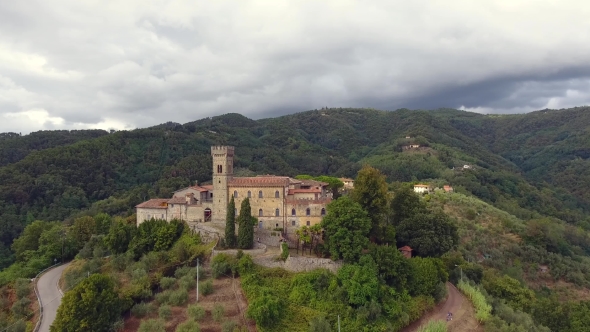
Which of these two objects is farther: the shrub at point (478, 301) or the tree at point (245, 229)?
the tree at point (245, 229)

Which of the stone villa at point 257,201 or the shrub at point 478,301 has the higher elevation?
the stone villa at point 257,201

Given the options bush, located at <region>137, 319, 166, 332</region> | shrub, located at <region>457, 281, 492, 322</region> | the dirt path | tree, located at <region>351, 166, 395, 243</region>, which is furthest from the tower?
shrub, located at <region>457, 281, 492, 322</region>

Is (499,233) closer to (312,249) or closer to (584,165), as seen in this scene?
(312,249)

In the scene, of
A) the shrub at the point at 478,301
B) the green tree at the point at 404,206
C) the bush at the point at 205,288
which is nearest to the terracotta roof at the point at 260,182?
the bush at the point at 205,288

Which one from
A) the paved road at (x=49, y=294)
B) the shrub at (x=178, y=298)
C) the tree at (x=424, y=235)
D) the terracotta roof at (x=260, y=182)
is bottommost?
the paved road at (x=49, y=294)

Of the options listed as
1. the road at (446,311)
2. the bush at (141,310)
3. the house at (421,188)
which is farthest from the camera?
the house at (421,188)

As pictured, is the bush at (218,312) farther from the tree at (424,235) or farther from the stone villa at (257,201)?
the tree at (424,235)

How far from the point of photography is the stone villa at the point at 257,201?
48531mm

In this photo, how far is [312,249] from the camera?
1790 inches

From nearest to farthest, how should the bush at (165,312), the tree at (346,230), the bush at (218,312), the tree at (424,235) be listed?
the bush at (218,312)
the bush at (165,312)
the tree at (346,230)
the tree at (424,235)

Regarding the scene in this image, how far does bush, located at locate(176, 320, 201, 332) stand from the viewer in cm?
3319

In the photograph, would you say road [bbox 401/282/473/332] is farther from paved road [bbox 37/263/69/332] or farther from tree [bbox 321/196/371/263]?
paved road [bbox 37/263/69/332]

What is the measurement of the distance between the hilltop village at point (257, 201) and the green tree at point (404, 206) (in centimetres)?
1039

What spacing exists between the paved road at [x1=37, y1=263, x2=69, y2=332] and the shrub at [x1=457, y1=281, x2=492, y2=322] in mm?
41668
